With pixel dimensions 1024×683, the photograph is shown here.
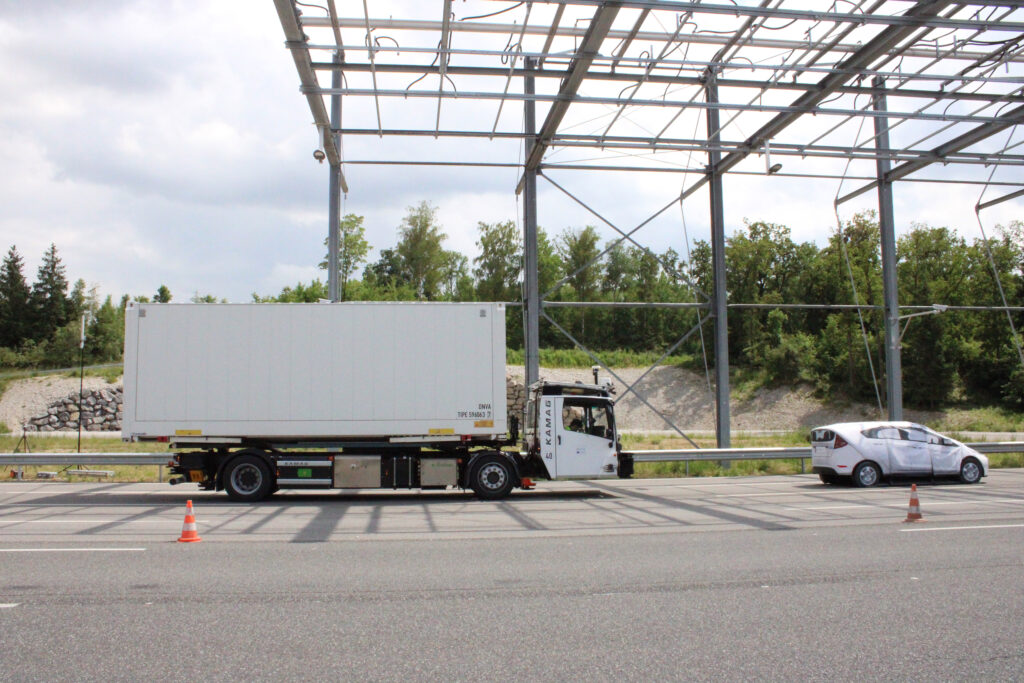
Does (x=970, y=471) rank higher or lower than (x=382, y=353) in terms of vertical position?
lower

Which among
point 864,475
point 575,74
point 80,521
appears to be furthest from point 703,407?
point 80,521

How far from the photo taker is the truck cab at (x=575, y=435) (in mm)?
16172

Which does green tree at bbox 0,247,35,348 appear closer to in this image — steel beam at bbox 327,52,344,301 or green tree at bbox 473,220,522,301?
green tree at bbox 473,220,522,301

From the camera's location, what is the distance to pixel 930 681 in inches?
195

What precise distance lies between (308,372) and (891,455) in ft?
43.4

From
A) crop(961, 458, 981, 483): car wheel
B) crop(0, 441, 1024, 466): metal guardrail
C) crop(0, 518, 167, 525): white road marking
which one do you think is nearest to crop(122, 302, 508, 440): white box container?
crop(0, 441, 1024, 466): metal guardrail

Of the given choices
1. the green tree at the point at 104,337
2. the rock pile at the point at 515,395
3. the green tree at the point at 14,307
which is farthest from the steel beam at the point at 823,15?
the green tree at the point at 14,307

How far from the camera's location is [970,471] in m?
18.5

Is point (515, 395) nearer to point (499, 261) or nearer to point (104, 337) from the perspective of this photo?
point (499, 261)

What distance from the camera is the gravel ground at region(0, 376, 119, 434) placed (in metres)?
44.7

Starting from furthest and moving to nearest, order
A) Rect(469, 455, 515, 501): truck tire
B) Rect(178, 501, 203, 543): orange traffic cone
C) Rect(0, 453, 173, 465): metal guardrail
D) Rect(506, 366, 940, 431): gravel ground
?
Rect(506, 366, 940, 431): gravel ground
Rect(0, 453, 173, 465): metal guardrail
Rect(469, 455, 515, 501): truck tire
Rect(178, 501, 203, 543): orange traffic cone

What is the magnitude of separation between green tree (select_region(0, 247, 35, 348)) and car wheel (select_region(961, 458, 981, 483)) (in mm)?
91150

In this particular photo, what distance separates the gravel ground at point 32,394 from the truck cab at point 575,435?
3818 centimetres

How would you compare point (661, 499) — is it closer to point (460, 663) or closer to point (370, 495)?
point (370, 495)
